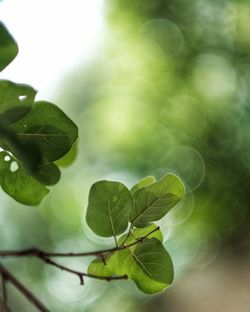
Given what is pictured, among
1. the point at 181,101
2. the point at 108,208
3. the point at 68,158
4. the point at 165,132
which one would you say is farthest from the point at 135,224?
the point at 181,101

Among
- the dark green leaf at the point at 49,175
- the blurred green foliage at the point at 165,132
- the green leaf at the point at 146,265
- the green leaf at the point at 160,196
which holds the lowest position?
the blurred green foliage at the point at 165,132

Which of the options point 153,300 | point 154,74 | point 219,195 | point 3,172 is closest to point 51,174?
point 3,172

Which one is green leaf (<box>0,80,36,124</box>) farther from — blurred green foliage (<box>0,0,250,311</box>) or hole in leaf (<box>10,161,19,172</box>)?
blurred green foliage (<box>0,0,250,311</box>)

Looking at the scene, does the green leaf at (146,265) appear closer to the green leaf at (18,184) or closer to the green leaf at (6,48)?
the green leaf at (18,184)

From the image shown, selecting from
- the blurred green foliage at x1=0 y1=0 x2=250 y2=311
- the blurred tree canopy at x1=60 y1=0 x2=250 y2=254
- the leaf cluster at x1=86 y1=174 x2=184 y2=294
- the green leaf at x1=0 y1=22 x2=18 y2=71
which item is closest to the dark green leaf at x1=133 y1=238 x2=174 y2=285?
the leaf cluster at x1=86 y1=174 x2=184 y2=294

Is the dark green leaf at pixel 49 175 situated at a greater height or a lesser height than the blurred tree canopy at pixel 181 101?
greater

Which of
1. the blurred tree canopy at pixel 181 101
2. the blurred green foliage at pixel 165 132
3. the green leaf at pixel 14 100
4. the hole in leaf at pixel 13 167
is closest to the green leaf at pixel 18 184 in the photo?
the hole in leaf at pixel 13 167
